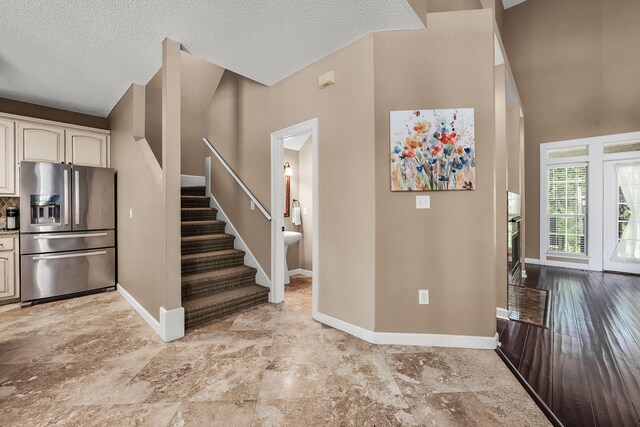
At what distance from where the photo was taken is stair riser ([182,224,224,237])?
3626mm

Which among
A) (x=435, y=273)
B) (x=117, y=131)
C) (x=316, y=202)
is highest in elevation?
(x=117, y=131)

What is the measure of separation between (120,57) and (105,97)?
1183 millimetres

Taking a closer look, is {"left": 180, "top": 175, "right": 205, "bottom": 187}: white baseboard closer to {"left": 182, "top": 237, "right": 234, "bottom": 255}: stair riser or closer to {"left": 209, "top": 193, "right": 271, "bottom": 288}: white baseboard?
{"left": 209, "top": 193, "right": 271, "bottom": 288}: white baseboard

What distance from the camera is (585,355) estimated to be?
2.13m

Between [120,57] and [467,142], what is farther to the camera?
[120,57]

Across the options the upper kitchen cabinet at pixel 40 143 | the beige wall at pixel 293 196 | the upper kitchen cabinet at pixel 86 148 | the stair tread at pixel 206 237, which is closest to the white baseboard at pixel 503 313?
the beige wall at pixel 293 196

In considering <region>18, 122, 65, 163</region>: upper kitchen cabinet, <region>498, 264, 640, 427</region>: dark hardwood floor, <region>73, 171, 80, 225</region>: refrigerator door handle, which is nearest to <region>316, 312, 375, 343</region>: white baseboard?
<region>498, 264, 640, 427</region>: dark hardwood floor

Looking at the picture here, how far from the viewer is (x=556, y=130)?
5.28 m

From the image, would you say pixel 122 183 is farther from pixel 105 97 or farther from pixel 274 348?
pixel 274 348

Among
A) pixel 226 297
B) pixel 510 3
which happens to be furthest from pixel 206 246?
pixel 510 3

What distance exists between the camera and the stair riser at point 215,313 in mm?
2652

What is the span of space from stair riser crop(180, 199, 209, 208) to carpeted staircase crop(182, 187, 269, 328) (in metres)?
0.01

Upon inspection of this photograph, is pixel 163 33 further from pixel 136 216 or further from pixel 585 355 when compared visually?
pixel 585 355

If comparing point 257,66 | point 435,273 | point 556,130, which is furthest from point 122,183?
point 556,130
